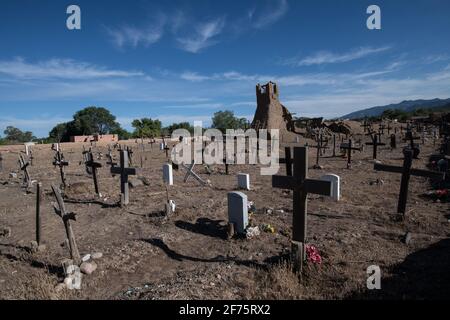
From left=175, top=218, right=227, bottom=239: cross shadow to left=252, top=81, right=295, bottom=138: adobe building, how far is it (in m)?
38.7

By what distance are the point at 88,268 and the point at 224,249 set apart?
100 inches

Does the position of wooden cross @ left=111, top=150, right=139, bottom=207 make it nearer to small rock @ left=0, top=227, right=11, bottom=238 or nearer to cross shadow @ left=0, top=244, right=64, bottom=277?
small rock @ left=0, top=227, right=11, bottom=238

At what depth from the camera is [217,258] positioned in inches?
226

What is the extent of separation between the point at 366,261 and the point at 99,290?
4.44 m

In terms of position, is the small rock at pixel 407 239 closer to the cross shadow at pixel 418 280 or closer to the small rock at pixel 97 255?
the cross shadow at pixel 418 280

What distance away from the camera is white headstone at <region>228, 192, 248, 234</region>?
6918mm

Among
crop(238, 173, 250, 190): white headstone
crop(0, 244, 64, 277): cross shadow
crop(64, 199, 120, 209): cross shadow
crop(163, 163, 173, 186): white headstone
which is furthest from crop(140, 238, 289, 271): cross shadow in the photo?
crop(163, 163, 173, 186): white headstone

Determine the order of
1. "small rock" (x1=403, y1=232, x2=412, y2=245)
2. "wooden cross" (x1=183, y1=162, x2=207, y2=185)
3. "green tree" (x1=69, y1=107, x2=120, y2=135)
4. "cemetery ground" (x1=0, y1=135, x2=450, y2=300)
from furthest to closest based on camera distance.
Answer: "green tree" (x1=69, y1=107, x2=120, y2=135) → "wooden cross" (x1=183, y1=162, x2=207, y2=185) → "small rock" (x1=403, y1=232, x2=412, y2=245) → "cemetery ground" (x1=0, y1=135, x2=450, y2=300)

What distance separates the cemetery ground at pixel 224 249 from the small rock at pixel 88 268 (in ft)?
0.32

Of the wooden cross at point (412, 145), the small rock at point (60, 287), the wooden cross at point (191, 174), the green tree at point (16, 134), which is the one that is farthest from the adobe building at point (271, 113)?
the green tree at point (16, 134)

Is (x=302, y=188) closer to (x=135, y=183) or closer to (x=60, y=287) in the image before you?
(x=60, y=287)

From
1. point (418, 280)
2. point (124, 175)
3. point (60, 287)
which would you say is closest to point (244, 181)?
point (124, 175)

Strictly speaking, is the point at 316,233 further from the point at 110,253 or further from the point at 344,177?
the point at 344,177

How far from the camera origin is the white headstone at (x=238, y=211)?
272 inches
